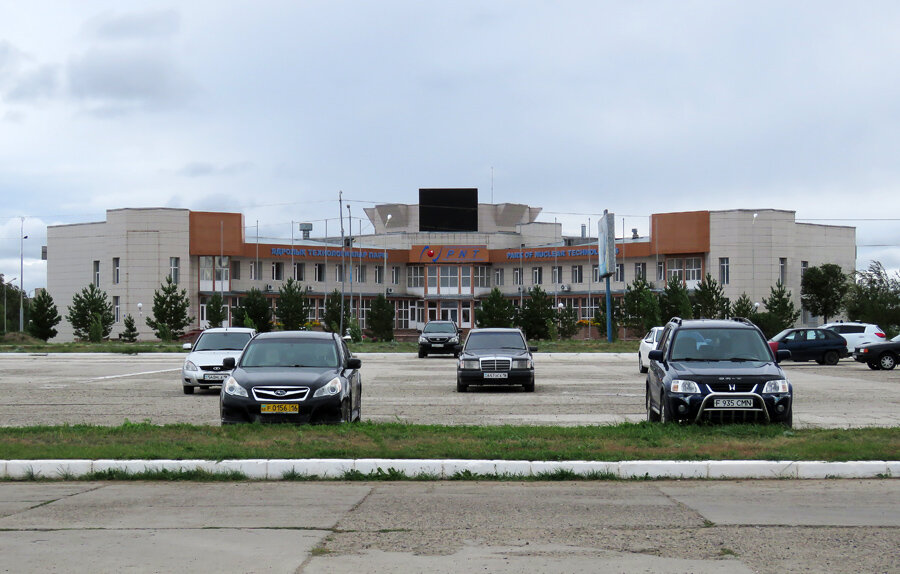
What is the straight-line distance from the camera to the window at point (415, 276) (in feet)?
342

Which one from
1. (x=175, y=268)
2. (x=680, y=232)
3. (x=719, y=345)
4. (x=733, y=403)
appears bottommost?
(x=733, y=403)

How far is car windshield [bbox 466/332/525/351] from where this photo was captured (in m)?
25.7

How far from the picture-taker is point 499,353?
2500cm

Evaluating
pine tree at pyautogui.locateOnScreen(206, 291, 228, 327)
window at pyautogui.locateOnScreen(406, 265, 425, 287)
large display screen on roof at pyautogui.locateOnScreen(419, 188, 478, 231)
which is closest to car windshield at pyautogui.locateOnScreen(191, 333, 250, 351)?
pine tree at pyautogui.locateOnScreen(206, 291, 228, 327)

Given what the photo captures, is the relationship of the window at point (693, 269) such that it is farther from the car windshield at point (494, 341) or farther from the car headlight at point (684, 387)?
the car headlight at point (684, 387)

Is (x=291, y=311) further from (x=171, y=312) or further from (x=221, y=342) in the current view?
(x=221, y=342)

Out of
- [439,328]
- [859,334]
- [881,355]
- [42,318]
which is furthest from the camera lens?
[42,318]

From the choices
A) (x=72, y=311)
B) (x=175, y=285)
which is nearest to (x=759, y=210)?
(x=175, y=285)

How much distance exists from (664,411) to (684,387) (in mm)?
509

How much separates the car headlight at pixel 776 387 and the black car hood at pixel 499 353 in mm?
11338

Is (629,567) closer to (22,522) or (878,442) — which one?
(22,522)

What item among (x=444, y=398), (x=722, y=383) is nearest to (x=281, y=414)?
(x=722, y=383)

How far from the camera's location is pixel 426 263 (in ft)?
334

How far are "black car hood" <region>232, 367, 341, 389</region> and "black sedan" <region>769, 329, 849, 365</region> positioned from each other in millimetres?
28515
